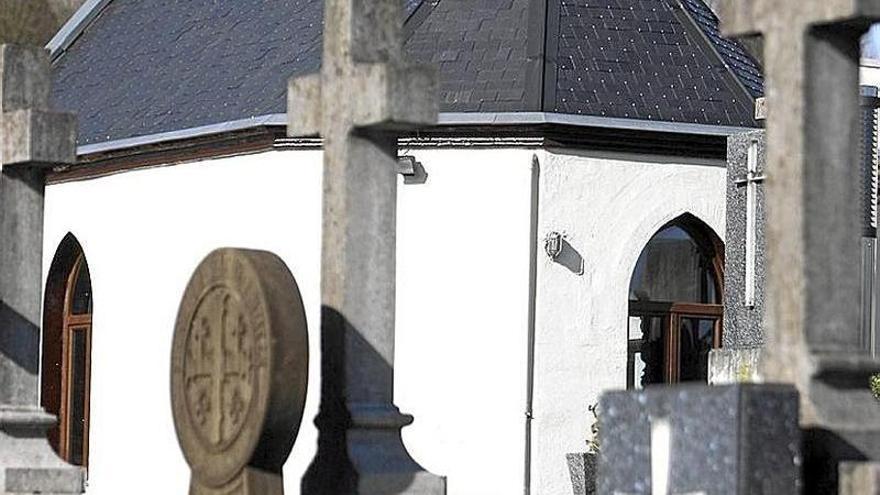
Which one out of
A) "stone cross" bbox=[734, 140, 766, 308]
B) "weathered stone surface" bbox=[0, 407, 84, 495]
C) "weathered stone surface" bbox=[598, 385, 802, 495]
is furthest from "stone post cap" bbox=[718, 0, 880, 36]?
"stone cross" bbox=[734, 140, 766, 308]

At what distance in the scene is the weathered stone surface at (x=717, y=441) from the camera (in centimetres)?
650

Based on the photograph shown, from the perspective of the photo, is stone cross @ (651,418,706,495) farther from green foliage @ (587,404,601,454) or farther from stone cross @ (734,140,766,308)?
green foliage @ (587,404,601,454)

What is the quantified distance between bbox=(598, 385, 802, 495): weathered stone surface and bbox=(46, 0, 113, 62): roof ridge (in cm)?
1754

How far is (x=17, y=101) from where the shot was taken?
12875 millimetres

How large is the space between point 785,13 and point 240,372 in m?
3.03

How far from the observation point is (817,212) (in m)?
7.17

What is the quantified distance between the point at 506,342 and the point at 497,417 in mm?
606

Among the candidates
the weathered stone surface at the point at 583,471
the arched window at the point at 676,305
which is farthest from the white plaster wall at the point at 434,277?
the arched window at the point at 676,305

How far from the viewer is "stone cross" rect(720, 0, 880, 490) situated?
704cm

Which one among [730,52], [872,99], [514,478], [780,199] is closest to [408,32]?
[730,52]

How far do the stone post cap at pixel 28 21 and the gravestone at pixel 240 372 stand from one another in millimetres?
32179

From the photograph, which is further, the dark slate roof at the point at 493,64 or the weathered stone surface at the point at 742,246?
the dark slate roof at the point at 493,64

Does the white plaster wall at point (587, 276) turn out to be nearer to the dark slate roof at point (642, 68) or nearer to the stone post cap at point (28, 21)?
the dark slate roof at point (642, 68)

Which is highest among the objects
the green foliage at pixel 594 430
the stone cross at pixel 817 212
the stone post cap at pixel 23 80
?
the stone post cap at pixel 23 80
